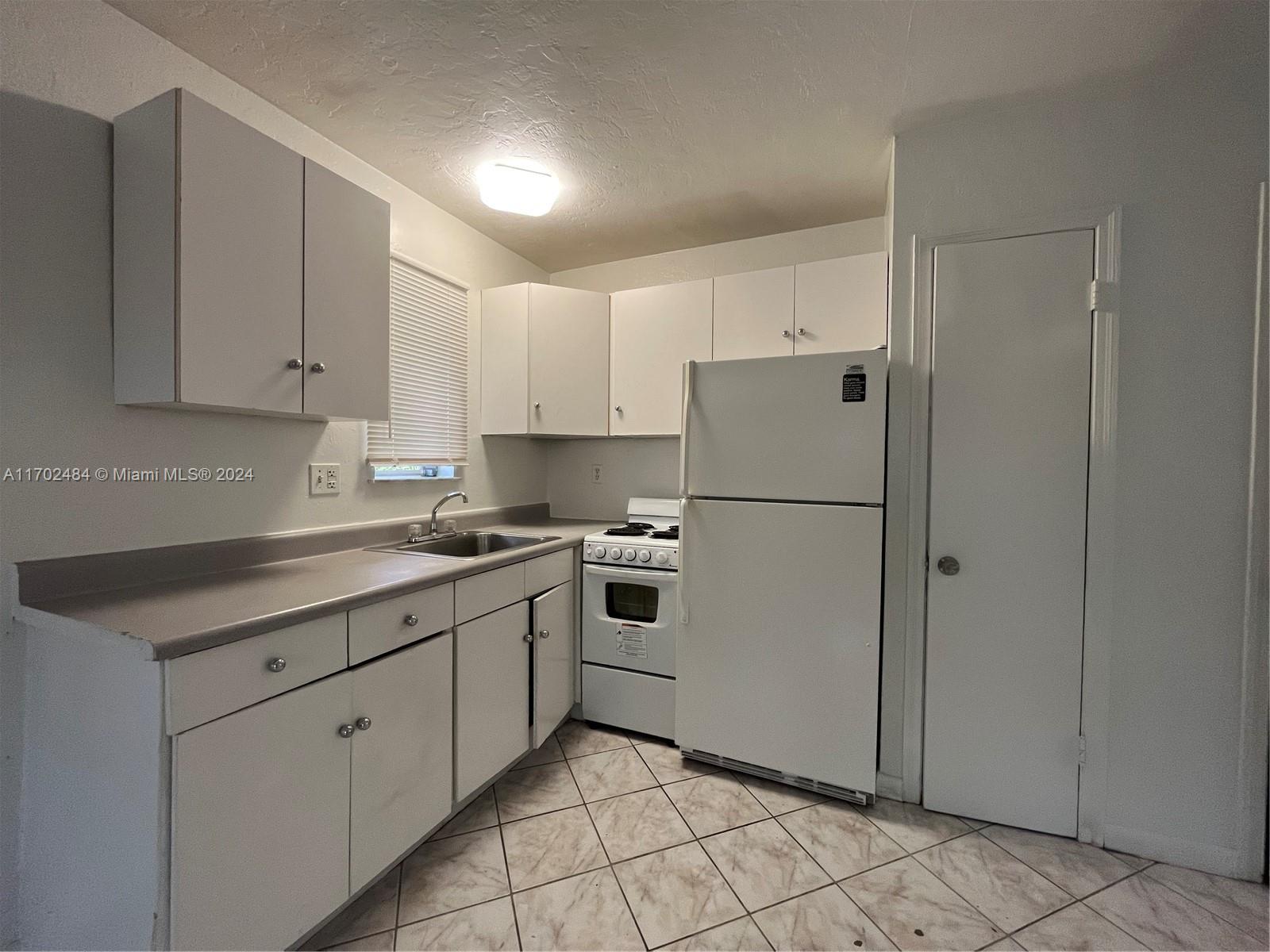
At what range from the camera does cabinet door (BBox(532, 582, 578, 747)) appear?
214 cm

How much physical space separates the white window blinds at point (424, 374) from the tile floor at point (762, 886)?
1.50 meters

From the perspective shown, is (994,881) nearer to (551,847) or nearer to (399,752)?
(551,847)

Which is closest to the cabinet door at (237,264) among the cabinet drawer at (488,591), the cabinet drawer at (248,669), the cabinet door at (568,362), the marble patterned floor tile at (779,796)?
the cabinet drawer at (248,669)

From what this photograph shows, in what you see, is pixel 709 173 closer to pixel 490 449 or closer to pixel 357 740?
pixel 490 449

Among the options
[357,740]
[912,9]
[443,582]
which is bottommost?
[357,740]

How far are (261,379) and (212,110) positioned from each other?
2.19ft

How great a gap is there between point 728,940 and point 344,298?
2.16 m

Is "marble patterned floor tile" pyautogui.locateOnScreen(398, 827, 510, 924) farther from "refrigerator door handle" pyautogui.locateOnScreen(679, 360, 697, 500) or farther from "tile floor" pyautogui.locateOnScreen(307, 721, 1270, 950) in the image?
"refrigerator door handle" pyautogui.locateOnScreen(679, 360, 697, 500)

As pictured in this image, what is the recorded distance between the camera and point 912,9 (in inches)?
55.2

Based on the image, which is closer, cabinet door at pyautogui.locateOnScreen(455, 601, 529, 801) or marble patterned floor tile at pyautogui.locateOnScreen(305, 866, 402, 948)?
marble patterned floor tile at pyautogui.locateOnScreen(305, 866, 402, 948)

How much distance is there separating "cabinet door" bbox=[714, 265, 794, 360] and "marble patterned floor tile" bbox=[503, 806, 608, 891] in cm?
200

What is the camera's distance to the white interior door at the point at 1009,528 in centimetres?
176

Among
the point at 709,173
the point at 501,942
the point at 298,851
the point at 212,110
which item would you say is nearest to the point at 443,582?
the point at 298,851

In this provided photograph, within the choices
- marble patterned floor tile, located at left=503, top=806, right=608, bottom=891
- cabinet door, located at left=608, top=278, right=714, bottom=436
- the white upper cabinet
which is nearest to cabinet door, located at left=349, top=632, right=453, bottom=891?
marble patterned floor tile, located at left=503, top=806, right=608, bottom=891
